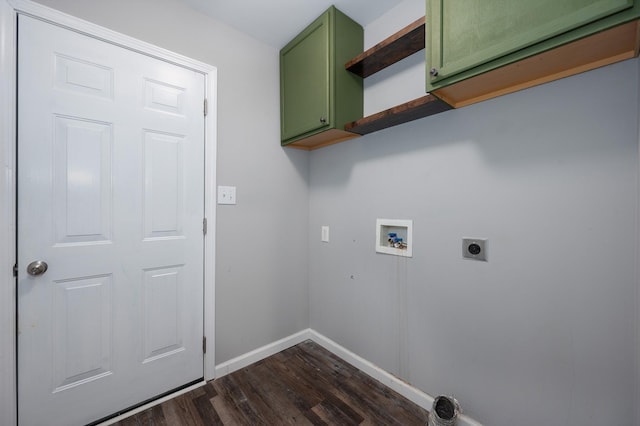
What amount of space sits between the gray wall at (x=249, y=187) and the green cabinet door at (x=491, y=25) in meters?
1.25

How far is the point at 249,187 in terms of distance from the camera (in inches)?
75.2

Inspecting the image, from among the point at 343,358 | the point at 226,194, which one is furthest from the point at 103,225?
the point at 343,358

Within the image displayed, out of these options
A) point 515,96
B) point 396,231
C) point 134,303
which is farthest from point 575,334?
point 134,303

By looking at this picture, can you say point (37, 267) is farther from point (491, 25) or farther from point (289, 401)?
point (491, 25)

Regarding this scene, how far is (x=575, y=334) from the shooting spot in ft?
3.37

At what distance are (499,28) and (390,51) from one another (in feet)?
2.16

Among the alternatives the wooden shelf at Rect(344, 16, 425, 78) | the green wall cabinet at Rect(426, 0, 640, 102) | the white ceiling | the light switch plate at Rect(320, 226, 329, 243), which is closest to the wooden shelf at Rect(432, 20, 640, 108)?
the green wall cabinet at Rect(426, 0, 640, 102)

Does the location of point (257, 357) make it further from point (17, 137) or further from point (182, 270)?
point (17, 137)

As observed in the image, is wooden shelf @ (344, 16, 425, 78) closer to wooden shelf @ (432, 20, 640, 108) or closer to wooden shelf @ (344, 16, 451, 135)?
wooden shelf @ (344, 16, 451, 135)

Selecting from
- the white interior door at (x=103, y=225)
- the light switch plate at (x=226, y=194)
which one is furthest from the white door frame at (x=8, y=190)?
the light switch plate at (x=226, y=194)

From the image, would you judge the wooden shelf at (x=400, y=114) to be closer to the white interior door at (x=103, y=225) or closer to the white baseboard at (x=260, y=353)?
the white interior door at (x=103, y=225)

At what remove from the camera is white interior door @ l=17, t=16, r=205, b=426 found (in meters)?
1.21

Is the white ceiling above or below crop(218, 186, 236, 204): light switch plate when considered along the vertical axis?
above

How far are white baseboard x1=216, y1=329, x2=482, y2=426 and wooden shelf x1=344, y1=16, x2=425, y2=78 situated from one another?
6.54 feet
